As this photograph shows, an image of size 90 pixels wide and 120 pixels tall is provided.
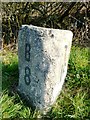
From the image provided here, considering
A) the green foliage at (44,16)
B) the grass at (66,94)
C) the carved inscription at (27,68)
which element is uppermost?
the green foliage at (44,16)

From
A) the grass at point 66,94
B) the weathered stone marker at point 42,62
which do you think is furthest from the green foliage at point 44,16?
the weathered stone marker at point 42,62

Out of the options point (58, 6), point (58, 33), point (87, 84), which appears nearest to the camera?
point (58, 33)

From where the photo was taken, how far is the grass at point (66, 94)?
4.31 metres

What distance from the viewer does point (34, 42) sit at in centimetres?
416

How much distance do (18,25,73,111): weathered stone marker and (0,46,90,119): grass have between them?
0.12m

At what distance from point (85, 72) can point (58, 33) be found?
0.91 meters

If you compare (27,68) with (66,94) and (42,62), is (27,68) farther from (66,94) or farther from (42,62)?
(66,94)

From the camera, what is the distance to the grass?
4.31 metres

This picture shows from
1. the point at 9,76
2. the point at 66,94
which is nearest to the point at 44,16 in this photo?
the point at 9,76

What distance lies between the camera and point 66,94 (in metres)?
4.62

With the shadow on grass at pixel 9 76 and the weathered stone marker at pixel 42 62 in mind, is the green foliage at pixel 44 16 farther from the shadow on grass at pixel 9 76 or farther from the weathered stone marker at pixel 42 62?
the weathered stone marker at pixel 42 62

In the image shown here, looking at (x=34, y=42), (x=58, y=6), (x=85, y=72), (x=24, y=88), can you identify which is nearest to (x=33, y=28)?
(x=34, y=42)

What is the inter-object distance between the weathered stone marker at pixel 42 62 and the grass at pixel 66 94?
12 cm

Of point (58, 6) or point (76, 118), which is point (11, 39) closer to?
point (58, 6)
